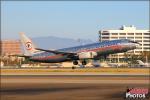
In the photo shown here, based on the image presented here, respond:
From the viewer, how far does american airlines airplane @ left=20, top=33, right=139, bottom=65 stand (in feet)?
286

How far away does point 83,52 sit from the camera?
89125mm

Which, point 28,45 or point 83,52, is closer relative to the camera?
point 83,52

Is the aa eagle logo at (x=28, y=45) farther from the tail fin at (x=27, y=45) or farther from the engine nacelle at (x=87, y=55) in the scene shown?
the engine nacelle at (x=87, y=55)

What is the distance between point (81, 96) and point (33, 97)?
3.69 meters

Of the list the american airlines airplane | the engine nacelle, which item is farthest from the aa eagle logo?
the engine nacelle

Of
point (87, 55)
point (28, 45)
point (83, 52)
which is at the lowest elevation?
point (87, 55)

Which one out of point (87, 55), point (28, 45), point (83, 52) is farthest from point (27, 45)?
point (87, 55)

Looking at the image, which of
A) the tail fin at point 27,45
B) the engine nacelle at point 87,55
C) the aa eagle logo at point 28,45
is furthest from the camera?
the aa eagle logo at point 28,45

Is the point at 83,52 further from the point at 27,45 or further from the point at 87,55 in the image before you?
the point at 27,45

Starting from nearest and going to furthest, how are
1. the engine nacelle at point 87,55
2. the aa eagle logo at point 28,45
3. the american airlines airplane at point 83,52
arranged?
the american airlines airplane at point 83,52 < the engine nacelle at point 87,55 < the aa eagle logo at point 28,45

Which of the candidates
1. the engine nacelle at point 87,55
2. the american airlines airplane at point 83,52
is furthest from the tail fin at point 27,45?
the engine nacelle at point 87,55

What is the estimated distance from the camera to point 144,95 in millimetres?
29750

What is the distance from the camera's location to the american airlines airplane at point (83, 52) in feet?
286

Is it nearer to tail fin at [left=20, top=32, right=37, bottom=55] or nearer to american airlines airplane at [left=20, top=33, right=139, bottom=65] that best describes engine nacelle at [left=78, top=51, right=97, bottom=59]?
american airlines airplane at [left=20, top=33, right=139, bottom=65]
